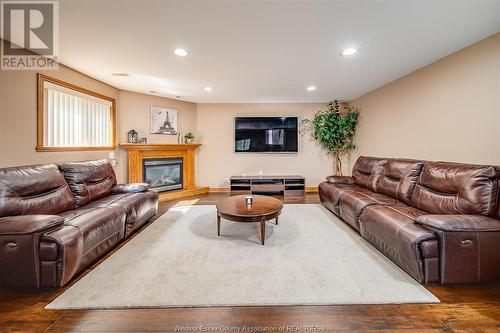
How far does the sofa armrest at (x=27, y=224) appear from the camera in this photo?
5.56ft

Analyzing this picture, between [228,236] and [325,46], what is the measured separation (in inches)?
103

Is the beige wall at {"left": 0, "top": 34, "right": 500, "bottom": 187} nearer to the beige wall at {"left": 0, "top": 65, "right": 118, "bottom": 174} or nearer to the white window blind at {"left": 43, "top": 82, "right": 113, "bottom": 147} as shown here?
the beige wall at {"left": 0, "top": 65, "right": 118, "bottom": 174}

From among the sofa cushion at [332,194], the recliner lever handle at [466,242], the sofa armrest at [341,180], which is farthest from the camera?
the sofa armrest at [341,180]

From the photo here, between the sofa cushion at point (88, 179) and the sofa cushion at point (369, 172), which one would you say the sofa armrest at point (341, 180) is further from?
the sofa cushion at point (88, 179)

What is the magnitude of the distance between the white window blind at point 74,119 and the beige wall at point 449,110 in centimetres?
536

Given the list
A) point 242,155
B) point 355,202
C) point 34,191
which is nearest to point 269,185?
point 242,155

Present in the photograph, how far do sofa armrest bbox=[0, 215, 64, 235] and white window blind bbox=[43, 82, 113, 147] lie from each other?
1.78 meters

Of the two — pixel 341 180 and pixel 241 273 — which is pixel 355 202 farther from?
pixel 241 273

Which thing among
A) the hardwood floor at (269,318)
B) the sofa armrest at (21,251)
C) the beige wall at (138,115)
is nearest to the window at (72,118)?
the beige wall at (138,115)

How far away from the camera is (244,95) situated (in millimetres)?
4922

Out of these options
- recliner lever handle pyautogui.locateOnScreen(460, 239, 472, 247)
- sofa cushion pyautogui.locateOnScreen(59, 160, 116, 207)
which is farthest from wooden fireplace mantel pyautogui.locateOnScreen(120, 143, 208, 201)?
recliner lever handle pyautogui.locateOnScreen(460, 239, 472, 247)

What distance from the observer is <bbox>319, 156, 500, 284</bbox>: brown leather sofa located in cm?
183

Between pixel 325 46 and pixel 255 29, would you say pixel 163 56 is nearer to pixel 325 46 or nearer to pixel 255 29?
pixel 255 29

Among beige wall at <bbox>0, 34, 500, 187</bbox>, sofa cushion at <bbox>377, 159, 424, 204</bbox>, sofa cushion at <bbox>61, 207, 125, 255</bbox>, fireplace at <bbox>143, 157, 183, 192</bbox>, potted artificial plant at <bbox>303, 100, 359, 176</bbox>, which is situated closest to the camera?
sofa cushion at <bbox>61, 207, 125, 255</bbox>
